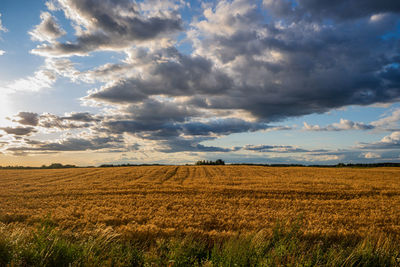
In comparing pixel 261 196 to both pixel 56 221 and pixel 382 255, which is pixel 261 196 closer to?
pixel 382 255

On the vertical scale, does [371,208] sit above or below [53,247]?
below

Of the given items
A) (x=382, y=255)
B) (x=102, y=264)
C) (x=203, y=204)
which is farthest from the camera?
(x=203, y=204)

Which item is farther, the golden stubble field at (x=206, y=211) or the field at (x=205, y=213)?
the golden stubble field at (x=206, y=211)

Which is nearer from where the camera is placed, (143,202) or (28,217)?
(28,217)

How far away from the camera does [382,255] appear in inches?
260

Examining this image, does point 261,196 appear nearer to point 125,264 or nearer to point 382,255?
point 382,255

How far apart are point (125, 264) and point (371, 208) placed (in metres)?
16.5

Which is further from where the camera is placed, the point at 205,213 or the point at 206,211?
the point at 206,211

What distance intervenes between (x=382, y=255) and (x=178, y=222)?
7316mm

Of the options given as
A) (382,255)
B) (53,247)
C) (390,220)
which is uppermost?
(53,247)

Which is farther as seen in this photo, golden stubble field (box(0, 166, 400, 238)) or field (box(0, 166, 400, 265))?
golden stubble field (box(0, 166, 400, 238))

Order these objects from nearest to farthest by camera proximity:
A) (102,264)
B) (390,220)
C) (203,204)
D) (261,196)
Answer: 1. (102,264)
2. (390,220)
3. (203,204)
4. (261,196)

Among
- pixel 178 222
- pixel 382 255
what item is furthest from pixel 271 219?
pixel 382 255

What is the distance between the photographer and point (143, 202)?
640 inches
